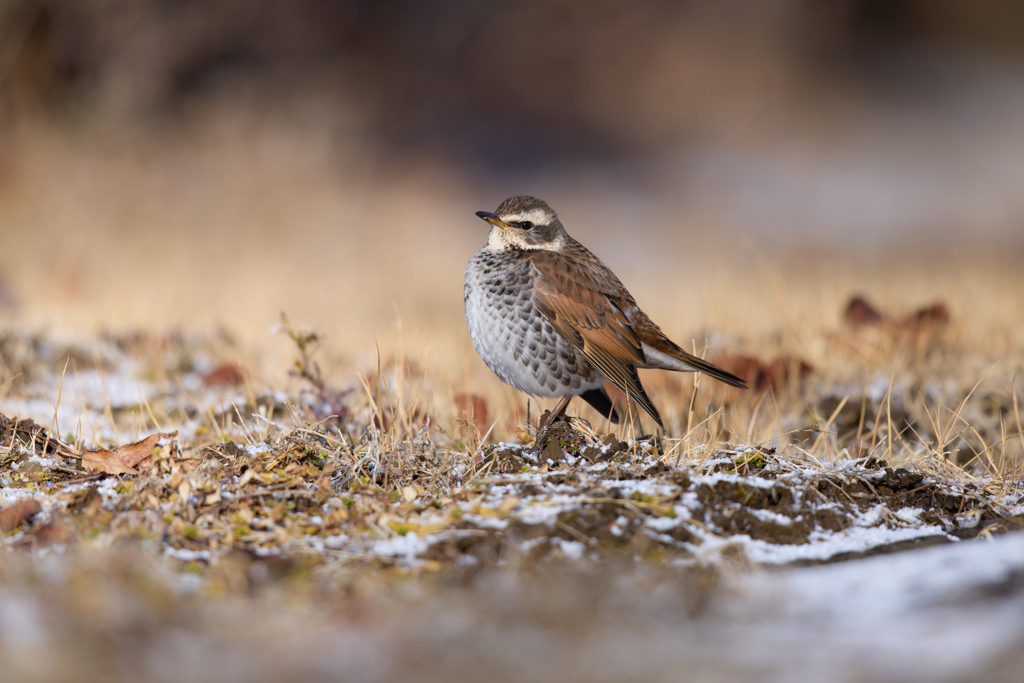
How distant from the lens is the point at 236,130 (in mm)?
13641

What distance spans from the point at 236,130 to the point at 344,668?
1287 cm

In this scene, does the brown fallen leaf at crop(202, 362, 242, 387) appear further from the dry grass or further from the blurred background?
the blurred background

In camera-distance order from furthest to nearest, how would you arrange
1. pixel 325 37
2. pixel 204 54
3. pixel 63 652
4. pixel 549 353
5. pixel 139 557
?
1. pixel 325 37
2. pixel 204 54
3. pixel 549 353
4. pixel 139 557
5. pixel 63 652

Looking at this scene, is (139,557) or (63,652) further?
(139,557)

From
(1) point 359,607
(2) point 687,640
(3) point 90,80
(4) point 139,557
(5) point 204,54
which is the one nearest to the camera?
(2) point 687,640

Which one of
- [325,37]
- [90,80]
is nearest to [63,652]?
[90,80]

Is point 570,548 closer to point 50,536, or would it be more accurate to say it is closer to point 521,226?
point 50,536

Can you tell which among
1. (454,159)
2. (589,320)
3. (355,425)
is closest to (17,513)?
(355,425)

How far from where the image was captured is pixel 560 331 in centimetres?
436

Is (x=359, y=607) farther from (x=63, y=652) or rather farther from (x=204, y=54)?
(x=204, y=54)

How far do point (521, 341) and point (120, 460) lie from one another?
183 centimetres

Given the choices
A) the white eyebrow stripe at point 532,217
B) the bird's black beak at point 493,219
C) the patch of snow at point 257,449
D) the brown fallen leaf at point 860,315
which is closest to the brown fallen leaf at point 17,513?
the patch of snow at point 257,449

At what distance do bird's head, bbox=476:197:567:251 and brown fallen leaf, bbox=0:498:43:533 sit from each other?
8.20ft

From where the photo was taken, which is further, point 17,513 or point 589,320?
point 589,320
